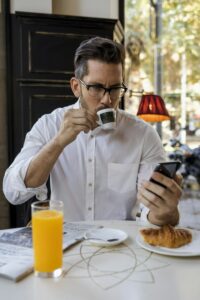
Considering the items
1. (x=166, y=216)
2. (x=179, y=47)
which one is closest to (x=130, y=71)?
(x=179, y=47)

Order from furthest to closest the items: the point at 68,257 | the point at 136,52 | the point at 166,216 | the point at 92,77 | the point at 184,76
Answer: the point at 184,76, the point at 136,52, the point at 92,77, the point at 166,216, the point at 68,257

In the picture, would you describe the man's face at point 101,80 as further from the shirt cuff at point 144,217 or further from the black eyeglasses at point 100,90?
the shirt cuff at point 144,217

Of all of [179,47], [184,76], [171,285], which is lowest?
[171,285]

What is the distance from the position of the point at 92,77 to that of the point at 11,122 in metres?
1.22

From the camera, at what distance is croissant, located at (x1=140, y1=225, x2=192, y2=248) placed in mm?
1026

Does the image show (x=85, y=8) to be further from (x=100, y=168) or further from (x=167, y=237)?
(x=167, y=237)

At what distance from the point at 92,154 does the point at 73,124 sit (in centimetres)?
34

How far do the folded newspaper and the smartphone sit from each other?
1.07 ft

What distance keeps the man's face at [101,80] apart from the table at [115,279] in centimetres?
73

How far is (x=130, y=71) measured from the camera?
18.4 feet

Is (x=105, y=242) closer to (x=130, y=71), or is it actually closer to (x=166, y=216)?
(x=166, y=216)

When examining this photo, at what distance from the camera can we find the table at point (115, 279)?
0.78 meters

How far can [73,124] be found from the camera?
56.1 inches

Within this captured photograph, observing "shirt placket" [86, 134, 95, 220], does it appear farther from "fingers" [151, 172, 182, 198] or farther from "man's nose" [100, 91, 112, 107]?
"fingers" [151, 172, 182, 198]
